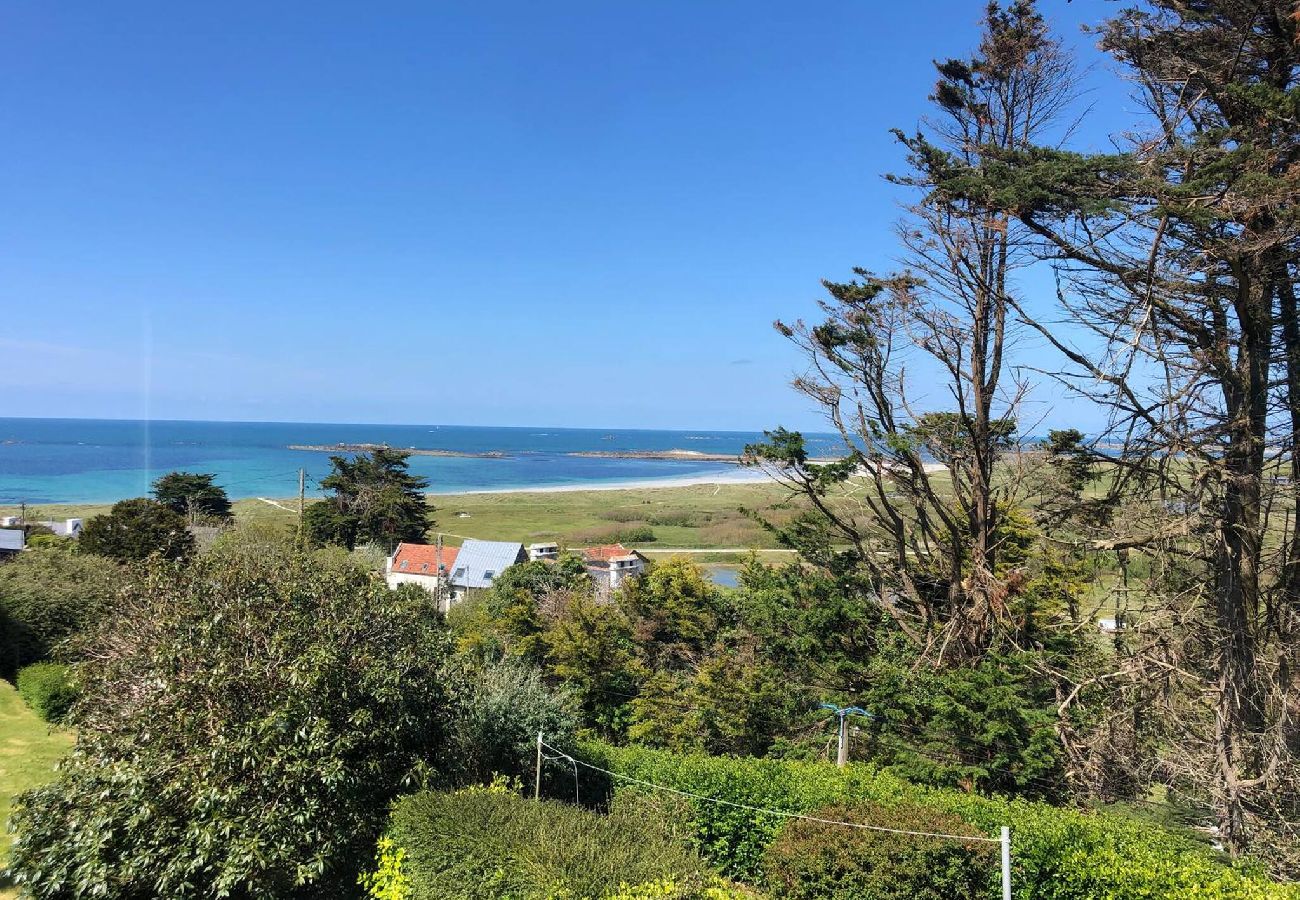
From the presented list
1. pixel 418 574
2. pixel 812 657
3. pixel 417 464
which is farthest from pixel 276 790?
pixel 417 464

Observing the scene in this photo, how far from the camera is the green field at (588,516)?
5178 centimetres

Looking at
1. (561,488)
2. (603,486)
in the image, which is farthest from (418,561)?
(603,486)

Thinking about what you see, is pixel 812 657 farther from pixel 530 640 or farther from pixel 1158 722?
pixel 530 640

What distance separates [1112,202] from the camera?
887cm

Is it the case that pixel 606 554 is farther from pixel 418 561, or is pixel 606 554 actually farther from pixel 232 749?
pixel 232 749

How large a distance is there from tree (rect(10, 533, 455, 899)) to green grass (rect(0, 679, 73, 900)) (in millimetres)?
2567

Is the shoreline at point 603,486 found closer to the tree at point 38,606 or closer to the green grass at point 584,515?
the green grass at point 584,515

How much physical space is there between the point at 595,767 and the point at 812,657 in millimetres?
5601

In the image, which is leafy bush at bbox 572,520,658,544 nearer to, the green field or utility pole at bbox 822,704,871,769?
the green field

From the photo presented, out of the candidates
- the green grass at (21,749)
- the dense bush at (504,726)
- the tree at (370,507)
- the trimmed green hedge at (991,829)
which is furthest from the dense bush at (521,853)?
the tree at (370,507)

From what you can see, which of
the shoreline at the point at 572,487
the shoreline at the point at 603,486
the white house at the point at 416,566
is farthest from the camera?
the shoreline at the point at 603,486

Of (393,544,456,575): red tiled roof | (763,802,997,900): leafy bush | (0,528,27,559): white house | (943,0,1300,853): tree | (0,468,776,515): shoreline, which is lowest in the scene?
(0,468,776,515): shoreline

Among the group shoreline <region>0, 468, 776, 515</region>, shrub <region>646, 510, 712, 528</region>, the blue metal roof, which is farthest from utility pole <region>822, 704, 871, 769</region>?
shoreline <region>0, 468, 776, 515</region>

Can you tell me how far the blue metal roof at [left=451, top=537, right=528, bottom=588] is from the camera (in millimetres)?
33281
